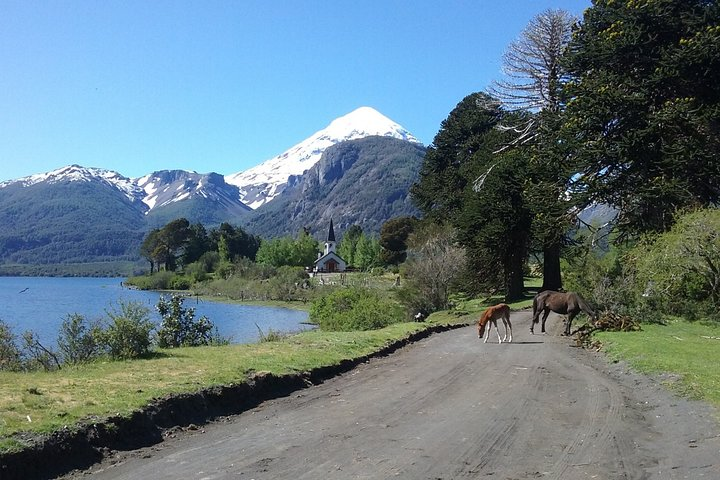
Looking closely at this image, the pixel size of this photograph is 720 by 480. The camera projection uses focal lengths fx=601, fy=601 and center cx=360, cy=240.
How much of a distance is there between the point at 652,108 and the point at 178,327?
21.7 meters

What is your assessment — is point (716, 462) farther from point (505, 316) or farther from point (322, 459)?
point (505, 316)

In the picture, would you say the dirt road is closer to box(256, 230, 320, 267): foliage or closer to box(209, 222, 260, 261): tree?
box(256, 230, 320, 267): foliage

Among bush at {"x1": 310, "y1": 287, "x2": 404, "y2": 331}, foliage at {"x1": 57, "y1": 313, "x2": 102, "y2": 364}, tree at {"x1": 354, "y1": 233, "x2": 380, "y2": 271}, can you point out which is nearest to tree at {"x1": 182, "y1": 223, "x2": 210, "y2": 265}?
tree at {"x1": 354, "y1": 233, "x2": 380, "y2": 271}

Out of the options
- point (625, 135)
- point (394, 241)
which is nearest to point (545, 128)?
point (625, 135)

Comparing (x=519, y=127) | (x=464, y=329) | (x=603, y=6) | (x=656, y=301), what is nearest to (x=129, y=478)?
(x=464, y=329)

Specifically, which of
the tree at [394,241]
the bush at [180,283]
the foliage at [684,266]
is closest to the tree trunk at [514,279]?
the foliage at [684,266]

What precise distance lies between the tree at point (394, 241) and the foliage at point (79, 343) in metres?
86.3

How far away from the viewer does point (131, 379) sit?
11.0 meters

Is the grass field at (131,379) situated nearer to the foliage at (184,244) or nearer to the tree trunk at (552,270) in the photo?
the tree trunk at (552,270)

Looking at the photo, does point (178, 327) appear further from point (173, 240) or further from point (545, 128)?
point (173, 240)

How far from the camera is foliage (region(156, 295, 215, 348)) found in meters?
20.1

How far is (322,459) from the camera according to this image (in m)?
7.47

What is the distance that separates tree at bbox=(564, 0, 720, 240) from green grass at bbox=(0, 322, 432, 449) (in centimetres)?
1607

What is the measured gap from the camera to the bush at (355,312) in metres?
30.2
